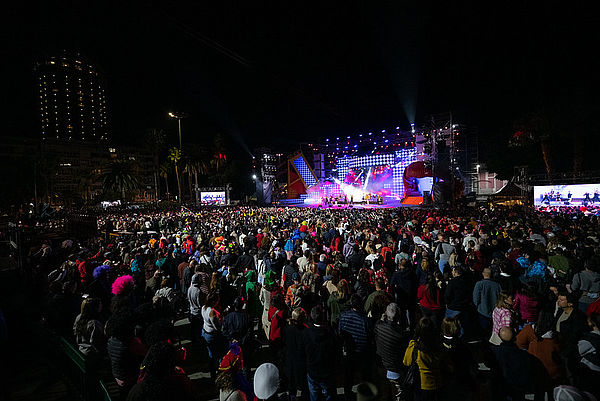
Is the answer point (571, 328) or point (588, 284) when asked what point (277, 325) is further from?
point (588, 284)

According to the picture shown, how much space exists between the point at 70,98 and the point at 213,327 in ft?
518

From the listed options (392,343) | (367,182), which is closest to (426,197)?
(367,182)

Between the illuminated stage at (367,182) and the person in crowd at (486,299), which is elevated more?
the illuminated stage at (367,182)

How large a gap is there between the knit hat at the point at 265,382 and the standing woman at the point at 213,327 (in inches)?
76.5

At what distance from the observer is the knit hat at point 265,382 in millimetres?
2520

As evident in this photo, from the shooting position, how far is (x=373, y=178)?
39094 mm

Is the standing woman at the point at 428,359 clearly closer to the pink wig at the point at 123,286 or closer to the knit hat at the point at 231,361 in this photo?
the knit hat at the point at 231,361

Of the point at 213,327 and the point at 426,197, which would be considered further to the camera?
the point at 426,197

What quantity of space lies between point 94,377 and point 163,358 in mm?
1490

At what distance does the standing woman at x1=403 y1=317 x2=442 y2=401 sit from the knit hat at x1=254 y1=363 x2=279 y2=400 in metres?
1.53

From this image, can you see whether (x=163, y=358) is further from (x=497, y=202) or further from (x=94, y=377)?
(x=497, y=202)

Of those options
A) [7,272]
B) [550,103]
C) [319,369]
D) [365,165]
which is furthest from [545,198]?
[7,272]

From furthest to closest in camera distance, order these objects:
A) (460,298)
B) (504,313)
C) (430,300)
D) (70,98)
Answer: (70,98) < (430,300) < (460,298) < (504,313)

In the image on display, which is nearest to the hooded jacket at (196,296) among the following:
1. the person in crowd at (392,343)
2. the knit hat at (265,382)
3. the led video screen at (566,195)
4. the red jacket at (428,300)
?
the knit hat at (265,382)
